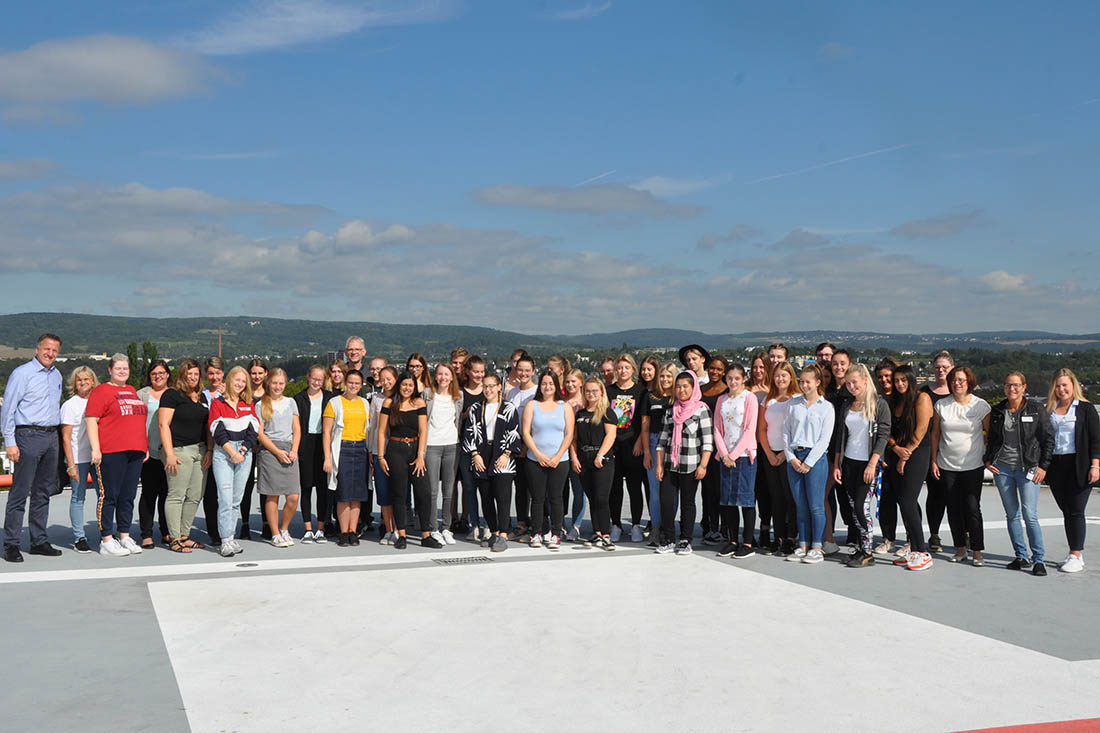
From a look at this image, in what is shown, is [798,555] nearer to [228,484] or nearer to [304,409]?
[304,409]

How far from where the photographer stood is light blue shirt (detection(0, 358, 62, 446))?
7.04 metres

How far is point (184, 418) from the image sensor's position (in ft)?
24.7

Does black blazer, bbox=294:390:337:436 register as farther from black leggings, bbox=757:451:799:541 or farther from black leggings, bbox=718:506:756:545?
black leggings, bbox=757:451:799:541

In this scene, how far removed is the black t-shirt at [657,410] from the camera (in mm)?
7867

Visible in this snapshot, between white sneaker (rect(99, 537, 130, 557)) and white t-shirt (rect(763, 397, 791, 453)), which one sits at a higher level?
white t-shirt (rect(763, 397, 791, 453))

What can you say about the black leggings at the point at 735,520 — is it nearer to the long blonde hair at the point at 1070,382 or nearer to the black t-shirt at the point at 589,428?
the black t-shirt at the point at 589,428

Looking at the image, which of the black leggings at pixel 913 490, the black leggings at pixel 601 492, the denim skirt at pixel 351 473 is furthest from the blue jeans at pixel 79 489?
the black leggings at pixel 913 490

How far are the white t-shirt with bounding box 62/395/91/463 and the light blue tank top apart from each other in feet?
12.8

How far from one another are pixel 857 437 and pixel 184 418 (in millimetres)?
5797

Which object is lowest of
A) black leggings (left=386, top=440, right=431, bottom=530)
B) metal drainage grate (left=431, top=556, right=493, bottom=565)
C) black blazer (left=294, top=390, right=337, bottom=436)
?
metal drainage grate (left=431, top=556, right=493, bottom=565)

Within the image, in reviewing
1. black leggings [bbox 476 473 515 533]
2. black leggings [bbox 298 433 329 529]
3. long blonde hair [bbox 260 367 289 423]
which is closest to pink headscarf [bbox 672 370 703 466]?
black leggings [bbox 476 473 515 533]

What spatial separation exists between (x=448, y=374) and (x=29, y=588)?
12.1 ft

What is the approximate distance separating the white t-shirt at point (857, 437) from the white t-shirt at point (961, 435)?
2.10ft

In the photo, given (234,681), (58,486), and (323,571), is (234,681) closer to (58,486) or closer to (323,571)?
(323,571)
